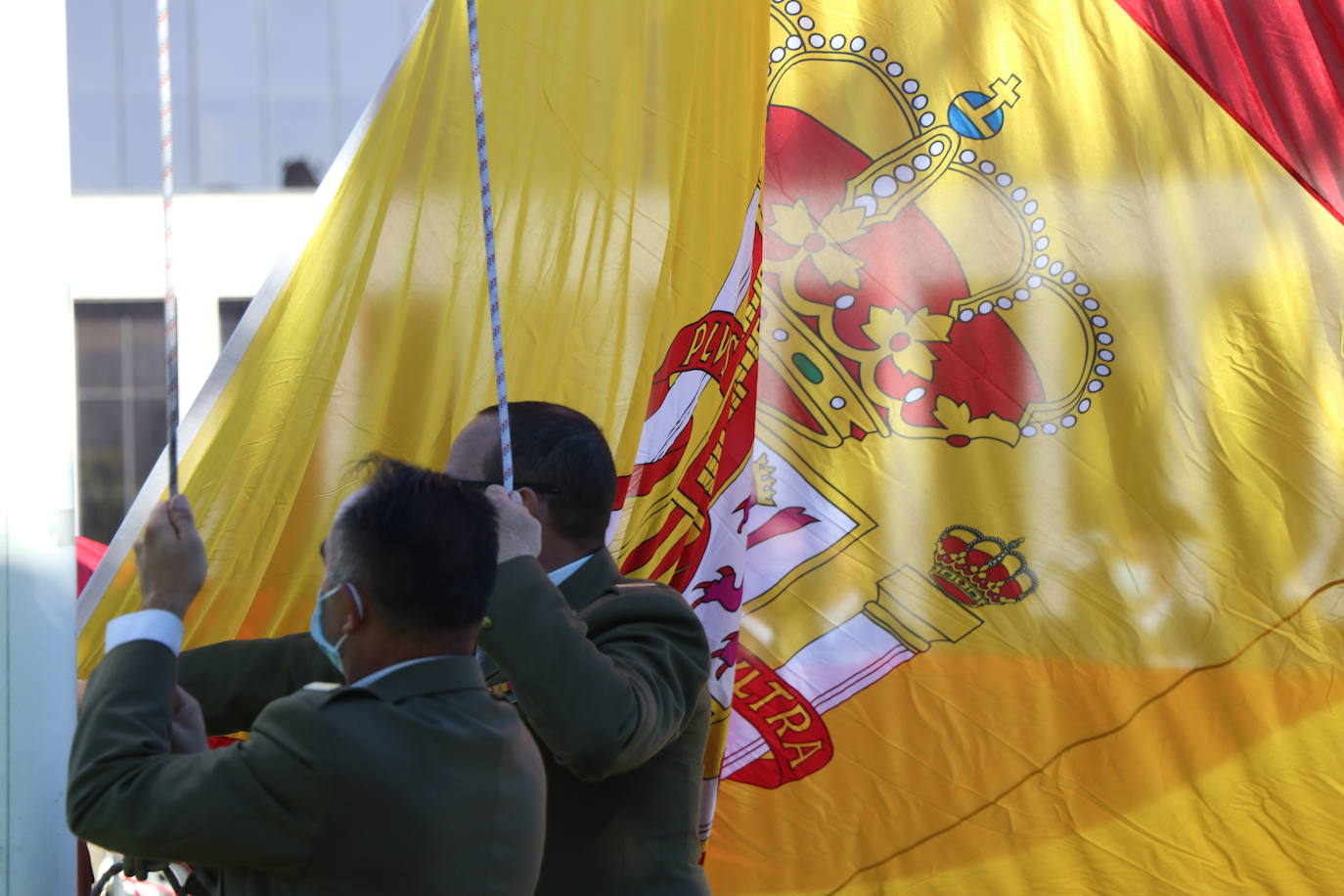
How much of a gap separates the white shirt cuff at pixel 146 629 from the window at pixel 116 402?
1096cm

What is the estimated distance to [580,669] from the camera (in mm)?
1459

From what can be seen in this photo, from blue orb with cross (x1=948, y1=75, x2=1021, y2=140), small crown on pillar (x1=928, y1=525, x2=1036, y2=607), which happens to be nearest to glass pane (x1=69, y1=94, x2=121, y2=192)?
blue orb with cross (x1=948, y1=75, x2=1021, y2=140)

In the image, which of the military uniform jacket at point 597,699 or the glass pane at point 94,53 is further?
the glass pane at point 94,53

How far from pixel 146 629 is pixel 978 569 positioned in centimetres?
193

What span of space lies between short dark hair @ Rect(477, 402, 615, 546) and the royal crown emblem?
1.17 metres

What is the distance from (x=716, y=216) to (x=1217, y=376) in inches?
42.6

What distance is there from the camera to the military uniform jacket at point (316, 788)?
1135mm

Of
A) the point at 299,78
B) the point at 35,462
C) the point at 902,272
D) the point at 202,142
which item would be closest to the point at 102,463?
the point at 202,142

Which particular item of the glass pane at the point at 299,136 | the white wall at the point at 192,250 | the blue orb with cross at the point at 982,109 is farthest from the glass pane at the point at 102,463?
the blue orb with cross at the point at 982,109

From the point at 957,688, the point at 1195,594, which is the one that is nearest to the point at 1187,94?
the point at 1195,594

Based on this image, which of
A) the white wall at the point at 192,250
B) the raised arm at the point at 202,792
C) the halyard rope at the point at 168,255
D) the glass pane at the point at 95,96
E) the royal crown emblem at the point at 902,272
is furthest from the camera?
the glass pane at the point at 95,96

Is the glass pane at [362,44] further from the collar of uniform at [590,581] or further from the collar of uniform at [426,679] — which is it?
the collar of uniform at [426,679]

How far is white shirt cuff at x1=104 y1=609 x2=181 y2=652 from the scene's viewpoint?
1.24m

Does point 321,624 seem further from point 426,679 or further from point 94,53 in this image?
point 94,53
